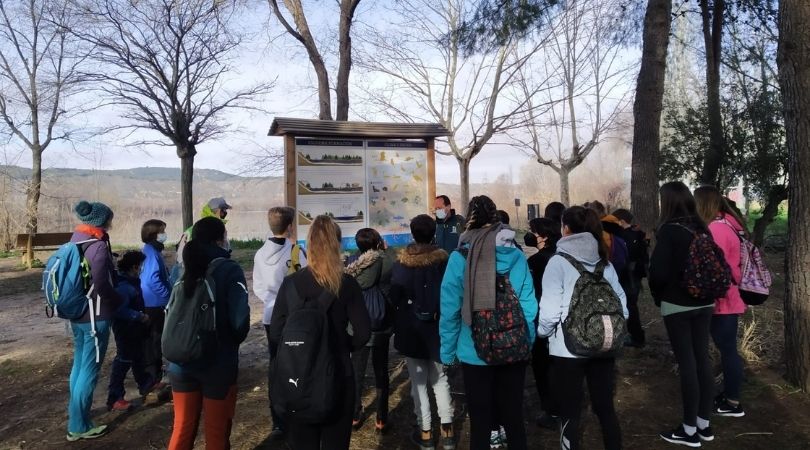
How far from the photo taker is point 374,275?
363 centimetres

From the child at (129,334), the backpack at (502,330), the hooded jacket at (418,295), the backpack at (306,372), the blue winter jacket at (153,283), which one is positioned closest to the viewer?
the backpack at (306,372)

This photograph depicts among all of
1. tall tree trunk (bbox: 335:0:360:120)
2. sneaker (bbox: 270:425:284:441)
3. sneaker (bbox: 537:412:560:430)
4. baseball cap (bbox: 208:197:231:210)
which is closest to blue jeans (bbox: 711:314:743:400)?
sneaker (bbox: 537:412:560:430)

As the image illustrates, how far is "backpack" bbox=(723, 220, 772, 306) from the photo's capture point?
3.84m

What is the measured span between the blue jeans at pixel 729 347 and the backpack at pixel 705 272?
1.85ft

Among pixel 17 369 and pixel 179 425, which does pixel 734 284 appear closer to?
pixel 179 425

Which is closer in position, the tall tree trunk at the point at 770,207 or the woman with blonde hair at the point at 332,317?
the woman with blonde hair at the point at 332,317

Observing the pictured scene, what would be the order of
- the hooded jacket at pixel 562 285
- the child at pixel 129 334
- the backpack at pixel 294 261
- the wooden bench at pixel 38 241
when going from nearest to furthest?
the hooded jacket at pixel 562 285 → the backpack at pixel 294 261 → the child at pixel 129 334 → the wooden bench at pixel 38 241

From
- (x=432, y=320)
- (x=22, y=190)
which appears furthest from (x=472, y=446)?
(x=22, y=190)

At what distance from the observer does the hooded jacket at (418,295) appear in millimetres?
3561

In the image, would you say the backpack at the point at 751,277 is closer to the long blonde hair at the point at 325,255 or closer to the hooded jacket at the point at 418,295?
the hooded jacket at the point at 418,295

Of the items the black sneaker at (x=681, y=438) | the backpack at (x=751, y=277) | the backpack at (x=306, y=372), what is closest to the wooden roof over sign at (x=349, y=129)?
the backpack at (x=751, y=277)

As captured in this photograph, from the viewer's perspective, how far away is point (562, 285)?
300 centimetres

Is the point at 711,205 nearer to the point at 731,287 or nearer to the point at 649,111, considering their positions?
the point at 731,287

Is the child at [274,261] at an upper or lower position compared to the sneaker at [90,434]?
upper
